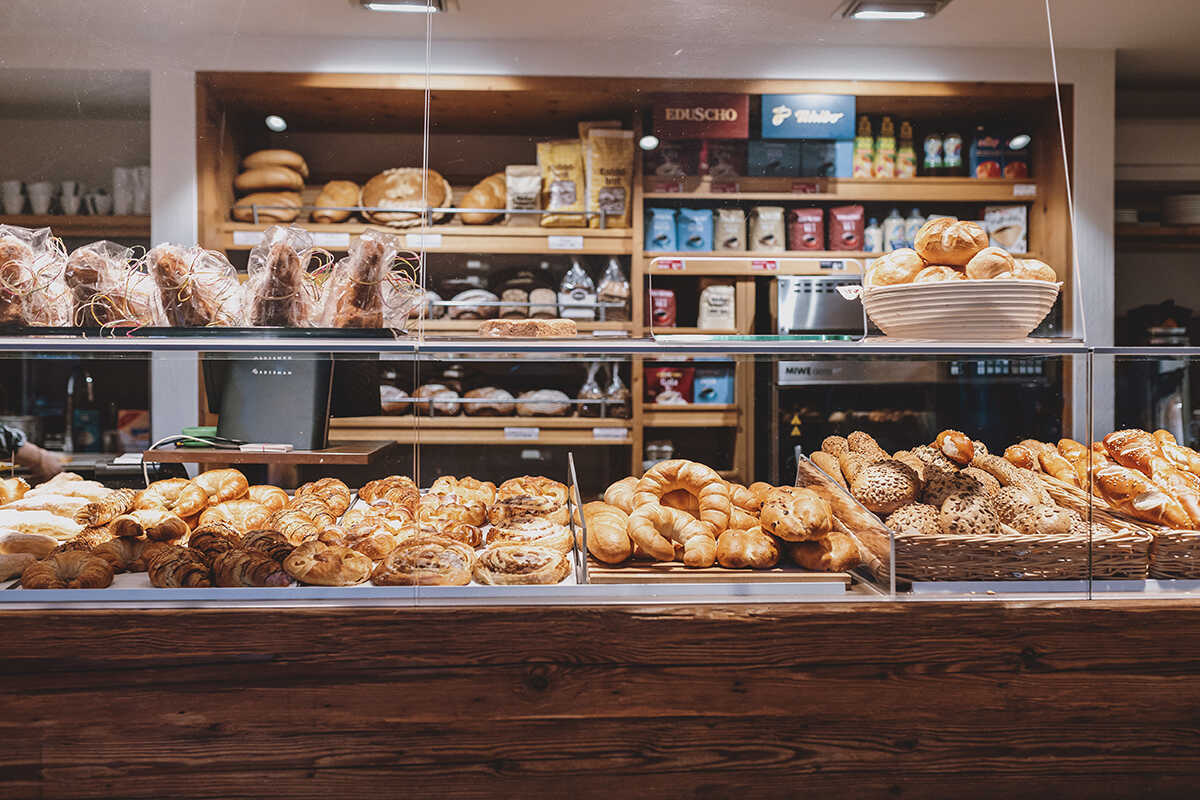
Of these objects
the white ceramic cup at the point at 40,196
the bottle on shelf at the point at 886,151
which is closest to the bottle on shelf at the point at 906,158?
the bottle on shelf at the point at 886,151

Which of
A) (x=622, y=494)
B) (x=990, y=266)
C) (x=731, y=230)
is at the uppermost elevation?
(x=731, y=230)

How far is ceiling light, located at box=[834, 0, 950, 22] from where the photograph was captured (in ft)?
6.53

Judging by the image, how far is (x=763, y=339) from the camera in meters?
1.41

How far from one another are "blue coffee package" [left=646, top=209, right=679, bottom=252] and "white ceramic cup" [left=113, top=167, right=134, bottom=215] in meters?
1.54

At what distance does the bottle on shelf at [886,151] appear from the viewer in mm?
2727

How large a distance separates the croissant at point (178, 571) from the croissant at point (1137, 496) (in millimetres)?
1740

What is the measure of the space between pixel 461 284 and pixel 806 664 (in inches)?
68.2

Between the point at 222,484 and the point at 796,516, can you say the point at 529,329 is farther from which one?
the point at 222,484

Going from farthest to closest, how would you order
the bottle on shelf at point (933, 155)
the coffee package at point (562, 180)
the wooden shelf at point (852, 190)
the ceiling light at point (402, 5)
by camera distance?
the bottle on shelf at point (933, 155)
the wooden shelf at point (852, 190)
the coffee package at point (562, 180)
the ceiling light at point (402, 5)

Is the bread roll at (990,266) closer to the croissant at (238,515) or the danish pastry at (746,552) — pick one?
the danish pastry at (746,552)

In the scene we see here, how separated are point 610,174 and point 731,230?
1.55 ft

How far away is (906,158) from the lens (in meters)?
2.83

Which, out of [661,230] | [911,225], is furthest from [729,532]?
[911,225]

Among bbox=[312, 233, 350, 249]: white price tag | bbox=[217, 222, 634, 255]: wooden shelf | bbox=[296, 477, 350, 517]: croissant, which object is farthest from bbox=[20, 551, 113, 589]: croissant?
bbox=[312, 233, 350, 249]: white price tag
